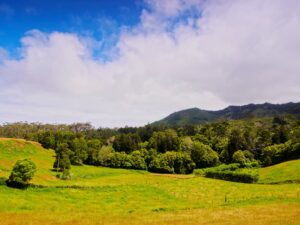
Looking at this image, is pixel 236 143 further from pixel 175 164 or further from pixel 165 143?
pixel 165 143

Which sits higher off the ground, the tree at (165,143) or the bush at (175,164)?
the tree at (165,143)

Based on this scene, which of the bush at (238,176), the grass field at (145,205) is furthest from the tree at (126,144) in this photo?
the bush at (238,176)

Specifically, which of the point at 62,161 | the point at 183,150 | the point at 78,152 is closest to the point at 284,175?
the point at 62,161

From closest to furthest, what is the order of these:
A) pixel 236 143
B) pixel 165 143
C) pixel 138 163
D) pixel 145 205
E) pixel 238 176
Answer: pixel 145 205
pixel 238 176
pixel 138 163
pixel 236 143
pixel 165 143

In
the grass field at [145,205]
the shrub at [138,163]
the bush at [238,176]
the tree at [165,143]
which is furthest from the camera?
the tree at [165,143]

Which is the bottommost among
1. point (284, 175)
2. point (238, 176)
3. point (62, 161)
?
point (238, 176)

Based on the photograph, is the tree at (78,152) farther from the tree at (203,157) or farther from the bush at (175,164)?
the tree at (203,157)

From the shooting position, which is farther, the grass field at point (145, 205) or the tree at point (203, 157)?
the tree at point (203, 157)

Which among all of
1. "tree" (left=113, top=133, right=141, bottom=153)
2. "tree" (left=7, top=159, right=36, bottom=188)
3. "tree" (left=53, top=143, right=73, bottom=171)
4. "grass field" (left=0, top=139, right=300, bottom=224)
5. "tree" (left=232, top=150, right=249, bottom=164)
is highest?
"tree" (left=113, top=133, right=141, bottom=153)

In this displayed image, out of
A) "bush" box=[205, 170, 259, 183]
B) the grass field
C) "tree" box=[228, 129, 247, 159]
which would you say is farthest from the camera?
"tree" box=[228, 129, 247, 159]

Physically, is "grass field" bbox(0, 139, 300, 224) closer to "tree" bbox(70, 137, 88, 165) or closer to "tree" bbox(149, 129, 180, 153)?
"tree" bbox(70, 137, 88, 165)

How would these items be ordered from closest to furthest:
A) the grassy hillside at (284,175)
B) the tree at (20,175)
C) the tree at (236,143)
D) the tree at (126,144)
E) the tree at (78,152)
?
the tree at (20,175)
the grassy hillside at (284,175)
the tree at (78,152)
the tree at (236,143)
the tree at (126,144)

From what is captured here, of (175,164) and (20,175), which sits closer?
(20,175)

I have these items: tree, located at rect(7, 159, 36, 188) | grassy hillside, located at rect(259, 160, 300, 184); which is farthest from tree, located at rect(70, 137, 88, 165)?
grassy hillside, located at rect(259, 160, 300, 184)
